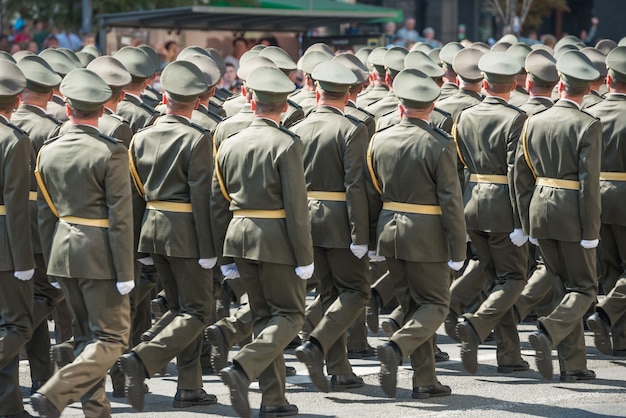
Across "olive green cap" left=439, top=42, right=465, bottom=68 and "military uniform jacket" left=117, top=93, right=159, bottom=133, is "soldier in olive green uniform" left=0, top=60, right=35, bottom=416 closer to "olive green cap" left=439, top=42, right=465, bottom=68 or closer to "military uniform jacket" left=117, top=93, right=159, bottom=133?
"military uniform jacket" left=117, top=93, right=159, bottom=133

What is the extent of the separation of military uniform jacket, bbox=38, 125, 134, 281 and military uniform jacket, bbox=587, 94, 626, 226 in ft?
12.0

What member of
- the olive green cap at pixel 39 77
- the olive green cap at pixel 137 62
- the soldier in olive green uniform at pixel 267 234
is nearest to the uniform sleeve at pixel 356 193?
the soldier in olive green uniform at pixel 267 234

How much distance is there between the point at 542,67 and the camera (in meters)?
9.37

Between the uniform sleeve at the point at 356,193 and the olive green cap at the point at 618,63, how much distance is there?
2.03 meters

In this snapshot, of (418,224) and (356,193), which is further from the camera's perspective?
(356,193)

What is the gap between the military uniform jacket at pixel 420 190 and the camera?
320 inches

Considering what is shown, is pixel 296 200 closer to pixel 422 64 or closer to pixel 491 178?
pixel 491 178

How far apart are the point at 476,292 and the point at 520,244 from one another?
67 cm

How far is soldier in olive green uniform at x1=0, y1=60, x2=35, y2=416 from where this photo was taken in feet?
25.4

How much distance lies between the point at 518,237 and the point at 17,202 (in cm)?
334

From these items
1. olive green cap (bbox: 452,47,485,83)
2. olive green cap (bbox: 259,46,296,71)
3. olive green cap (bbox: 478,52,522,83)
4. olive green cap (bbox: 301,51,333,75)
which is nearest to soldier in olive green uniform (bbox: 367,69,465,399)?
olive green cap (bbox: 478,52,522,83)

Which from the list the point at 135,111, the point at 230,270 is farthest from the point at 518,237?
the point at 135,111

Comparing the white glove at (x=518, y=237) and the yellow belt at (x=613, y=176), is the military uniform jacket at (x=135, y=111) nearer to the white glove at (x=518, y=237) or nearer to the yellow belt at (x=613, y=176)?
the white glove at (x=518, y=237)

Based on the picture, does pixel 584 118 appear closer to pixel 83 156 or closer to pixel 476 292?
pixel 476 292
